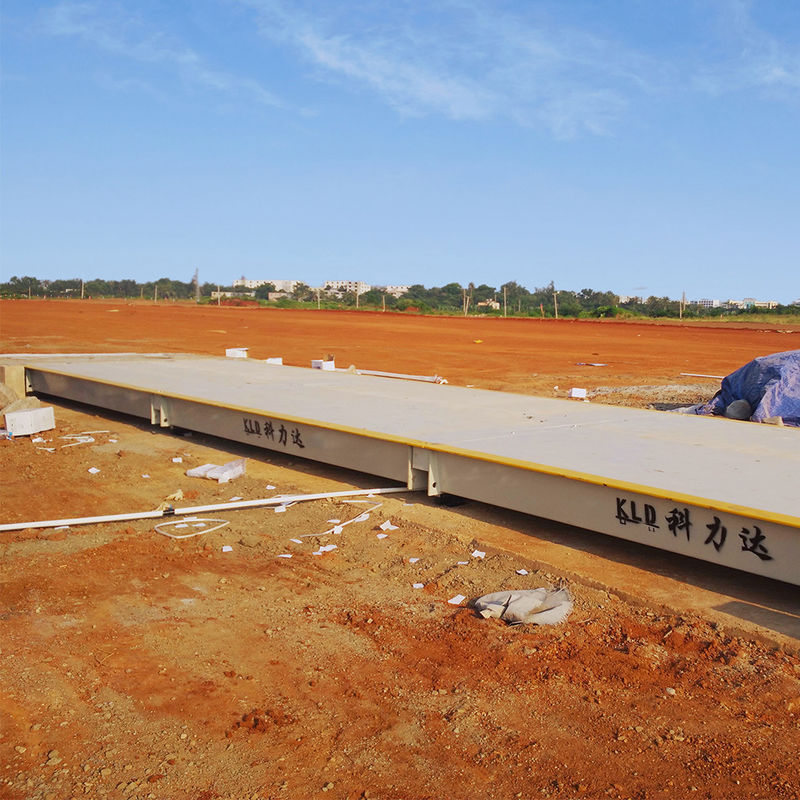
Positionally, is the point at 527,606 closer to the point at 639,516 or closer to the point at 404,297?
the point at 639,516

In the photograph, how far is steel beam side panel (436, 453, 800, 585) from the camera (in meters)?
3.70

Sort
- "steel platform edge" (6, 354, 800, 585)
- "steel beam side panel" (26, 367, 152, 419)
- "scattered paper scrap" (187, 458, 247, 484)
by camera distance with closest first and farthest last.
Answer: "steel platform edge" (6, 354, 800, 585) < "scattered paper scrap" (187, 458, 247, 484) < "steel beam side panel" (26, 367, 152, 419)

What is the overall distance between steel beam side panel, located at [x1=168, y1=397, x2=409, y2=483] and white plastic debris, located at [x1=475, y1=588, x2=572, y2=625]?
165 cm

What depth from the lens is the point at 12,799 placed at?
7.95 feet

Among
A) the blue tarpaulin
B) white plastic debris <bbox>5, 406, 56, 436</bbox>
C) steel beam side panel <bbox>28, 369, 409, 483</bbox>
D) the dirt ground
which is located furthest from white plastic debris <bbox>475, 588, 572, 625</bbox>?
white plastic debris <bbox>5, 406, 56, 436</bbox>

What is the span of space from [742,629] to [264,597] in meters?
2.14

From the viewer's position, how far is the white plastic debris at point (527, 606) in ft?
12.2

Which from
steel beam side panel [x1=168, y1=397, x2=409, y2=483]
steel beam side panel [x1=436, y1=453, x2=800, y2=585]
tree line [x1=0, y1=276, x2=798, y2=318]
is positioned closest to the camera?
steel beam side panel [x1=436, y1=453, x2=800, y2=585]

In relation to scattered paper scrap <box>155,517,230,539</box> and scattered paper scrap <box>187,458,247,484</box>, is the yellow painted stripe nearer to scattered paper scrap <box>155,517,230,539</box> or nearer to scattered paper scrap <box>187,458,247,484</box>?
scattered paper scrap <box>187,458,247,484</box>

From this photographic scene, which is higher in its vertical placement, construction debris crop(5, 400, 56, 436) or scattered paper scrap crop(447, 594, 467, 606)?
construction debris crop(5, 400, 56, 436)

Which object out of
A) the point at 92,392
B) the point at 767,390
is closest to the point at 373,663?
the point at 767,390

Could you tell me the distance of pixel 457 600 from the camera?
3994 mm

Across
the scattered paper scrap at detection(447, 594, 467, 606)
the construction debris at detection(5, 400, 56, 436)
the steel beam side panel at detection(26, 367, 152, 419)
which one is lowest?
the scattered paper scrap at detection(447, 594, 467, 606)

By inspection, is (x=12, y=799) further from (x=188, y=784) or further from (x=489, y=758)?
(x=489, y=758)
